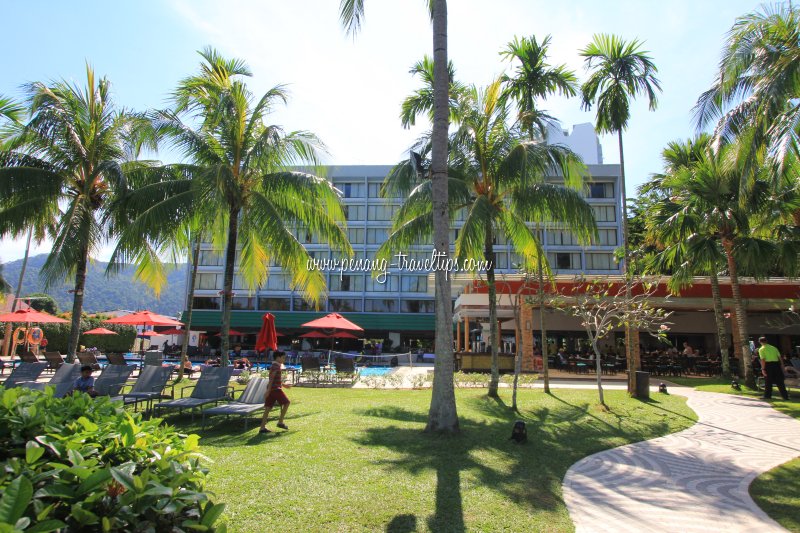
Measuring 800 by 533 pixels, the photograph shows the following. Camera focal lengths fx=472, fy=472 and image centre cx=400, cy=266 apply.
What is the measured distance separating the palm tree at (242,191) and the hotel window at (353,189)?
39.1 meters

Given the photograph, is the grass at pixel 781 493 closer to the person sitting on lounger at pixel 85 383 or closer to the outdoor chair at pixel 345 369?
the person sitting on lounger at pixel 85 383

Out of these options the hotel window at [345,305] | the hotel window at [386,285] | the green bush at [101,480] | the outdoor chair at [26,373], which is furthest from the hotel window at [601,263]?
the green bush at [101,480]

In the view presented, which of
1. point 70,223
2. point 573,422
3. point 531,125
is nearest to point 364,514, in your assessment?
point 573,422

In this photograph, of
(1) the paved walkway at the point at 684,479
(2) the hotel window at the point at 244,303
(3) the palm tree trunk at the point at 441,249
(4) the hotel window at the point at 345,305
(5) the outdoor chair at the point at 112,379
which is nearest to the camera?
(1) the paved walkway at the point at 684,479

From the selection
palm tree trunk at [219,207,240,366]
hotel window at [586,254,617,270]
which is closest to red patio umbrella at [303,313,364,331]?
palm tree trunk at [219,207,240,366]

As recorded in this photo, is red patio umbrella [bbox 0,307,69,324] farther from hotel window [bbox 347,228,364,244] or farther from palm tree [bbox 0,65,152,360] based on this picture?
hotel window [bbox 347,228,364,244]

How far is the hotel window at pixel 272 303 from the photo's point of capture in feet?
164

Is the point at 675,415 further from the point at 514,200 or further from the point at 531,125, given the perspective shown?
the point at 531,125

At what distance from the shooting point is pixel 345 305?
50844mm

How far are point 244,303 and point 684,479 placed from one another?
49038 mm

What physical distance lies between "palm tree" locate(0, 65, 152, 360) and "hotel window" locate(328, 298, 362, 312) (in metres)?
37.8

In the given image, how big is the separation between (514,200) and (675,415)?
6.53m

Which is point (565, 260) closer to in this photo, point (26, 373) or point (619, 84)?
point (619, 84)

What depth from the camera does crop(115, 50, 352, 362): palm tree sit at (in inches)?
468
